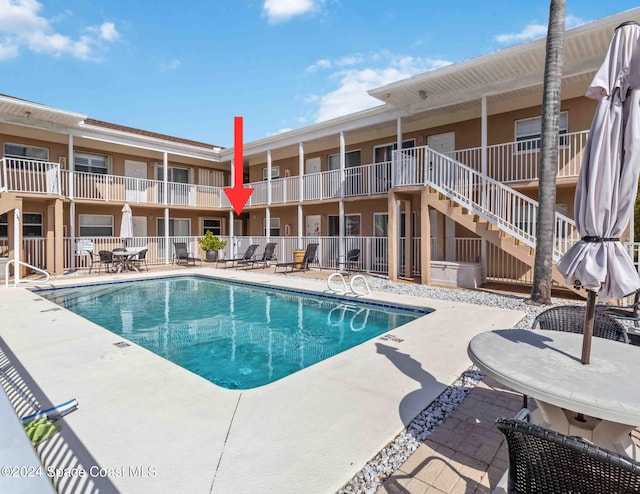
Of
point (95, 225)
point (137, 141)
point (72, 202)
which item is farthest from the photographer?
point (95, 225)

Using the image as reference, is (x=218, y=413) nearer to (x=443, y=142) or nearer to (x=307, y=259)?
(x=307, y=259)

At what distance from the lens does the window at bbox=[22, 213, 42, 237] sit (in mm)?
14602

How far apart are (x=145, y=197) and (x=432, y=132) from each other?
13.5 meters

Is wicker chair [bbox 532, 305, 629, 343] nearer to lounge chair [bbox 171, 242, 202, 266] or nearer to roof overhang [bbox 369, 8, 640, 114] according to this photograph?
roof overhang [bbox 369, 8, 640, 114]

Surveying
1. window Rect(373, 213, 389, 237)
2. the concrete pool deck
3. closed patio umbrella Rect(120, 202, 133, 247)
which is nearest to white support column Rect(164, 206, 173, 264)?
closed patio umbrella Rect(120, 202, 133, 247)

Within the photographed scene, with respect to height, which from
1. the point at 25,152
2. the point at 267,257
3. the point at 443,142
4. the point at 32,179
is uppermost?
the point at 443,142

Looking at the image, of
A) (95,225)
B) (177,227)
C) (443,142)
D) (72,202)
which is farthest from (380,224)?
(95,225)

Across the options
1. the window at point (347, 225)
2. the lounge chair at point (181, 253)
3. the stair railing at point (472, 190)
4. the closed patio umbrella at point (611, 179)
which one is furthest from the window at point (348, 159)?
the closed patio umbrella at point (611, 179)

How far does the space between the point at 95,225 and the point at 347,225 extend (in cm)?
1194

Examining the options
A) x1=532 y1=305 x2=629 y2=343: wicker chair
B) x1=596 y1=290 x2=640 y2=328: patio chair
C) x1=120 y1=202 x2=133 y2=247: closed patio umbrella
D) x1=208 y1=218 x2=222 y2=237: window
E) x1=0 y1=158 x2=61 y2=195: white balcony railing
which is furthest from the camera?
x1=208 y1=218 x2=222 y2=237: window

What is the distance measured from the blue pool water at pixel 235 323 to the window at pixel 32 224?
6.02 metres

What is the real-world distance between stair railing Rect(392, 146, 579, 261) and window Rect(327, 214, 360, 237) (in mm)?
4845

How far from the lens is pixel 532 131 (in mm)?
11398

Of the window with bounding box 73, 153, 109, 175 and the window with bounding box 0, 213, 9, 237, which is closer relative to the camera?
the window with bounding box 0, 213, 9, 237
